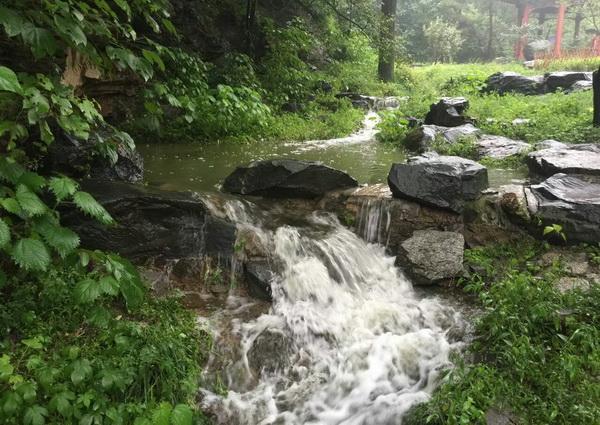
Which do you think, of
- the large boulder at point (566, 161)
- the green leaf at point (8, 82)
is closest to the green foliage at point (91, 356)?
the green leaf at point (8, 82)

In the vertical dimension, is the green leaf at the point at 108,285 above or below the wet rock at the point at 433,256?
above

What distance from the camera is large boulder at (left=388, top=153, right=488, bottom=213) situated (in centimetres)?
609

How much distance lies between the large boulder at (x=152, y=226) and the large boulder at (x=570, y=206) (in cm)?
395

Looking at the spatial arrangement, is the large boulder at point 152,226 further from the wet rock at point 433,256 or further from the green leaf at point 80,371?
the wet rock at point 433,256

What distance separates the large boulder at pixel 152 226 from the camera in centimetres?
464

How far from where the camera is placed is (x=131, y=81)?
7.98 meters

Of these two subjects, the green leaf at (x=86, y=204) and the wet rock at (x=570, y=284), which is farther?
the wet rock at (x=570, y=284)

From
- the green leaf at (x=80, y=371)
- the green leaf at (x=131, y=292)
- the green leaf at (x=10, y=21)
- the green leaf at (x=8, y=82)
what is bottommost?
the green leaf at (x=80, y=371)

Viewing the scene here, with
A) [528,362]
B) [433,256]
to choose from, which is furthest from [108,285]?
[433,256]

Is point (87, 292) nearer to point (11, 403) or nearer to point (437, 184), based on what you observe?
point (11, 403)

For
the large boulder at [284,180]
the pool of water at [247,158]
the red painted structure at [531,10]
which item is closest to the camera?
the large boulder at [284,180]

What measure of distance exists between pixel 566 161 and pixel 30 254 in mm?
7437

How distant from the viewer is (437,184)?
611 cm

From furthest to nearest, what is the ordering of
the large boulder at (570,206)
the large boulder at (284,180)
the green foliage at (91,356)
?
the large boulder at (284,180) < the large boulder at (570,206) < the green foliage at (91,356)
